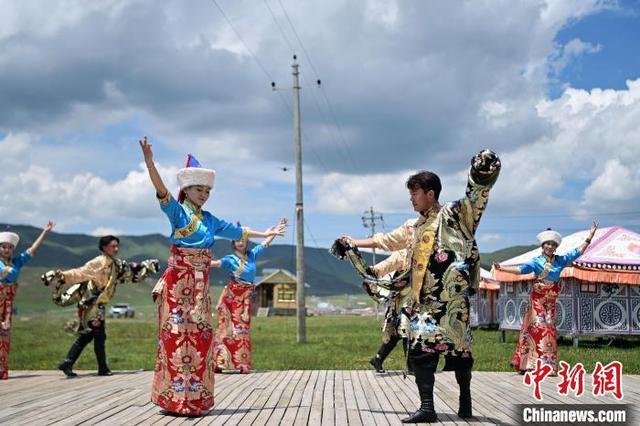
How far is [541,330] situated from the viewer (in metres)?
9.17

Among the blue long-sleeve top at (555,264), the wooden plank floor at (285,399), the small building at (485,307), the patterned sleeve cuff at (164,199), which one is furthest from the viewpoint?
the small building at (485,307)

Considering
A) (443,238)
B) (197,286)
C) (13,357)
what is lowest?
(13,357)

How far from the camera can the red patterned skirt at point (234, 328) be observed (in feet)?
30.9

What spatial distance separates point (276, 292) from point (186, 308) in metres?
58.1

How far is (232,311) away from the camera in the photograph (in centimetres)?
962

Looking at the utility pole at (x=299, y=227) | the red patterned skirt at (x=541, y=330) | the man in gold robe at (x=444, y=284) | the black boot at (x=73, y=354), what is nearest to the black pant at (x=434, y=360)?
the man in gold robe at (x=444, y=284)

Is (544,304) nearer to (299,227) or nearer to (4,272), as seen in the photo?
(4,272)

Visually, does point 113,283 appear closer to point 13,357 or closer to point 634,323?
point 13,357

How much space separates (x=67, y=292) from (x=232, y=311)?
7.29 ft

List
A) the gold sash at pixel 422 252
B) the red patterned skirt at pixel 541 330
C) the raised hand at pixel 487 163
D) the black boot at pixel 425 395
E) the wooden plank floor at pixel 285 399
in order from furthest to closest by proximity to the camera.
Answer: the red patterned skirt at pixel 541 330
the wooden plank floor at pixel 285 399
the gold sash at pixel 422 252
the black boot at pixel 425 395
the raised hand at pixel 487 163

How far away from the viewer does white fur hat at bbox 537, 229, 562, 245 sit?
9.14 metres

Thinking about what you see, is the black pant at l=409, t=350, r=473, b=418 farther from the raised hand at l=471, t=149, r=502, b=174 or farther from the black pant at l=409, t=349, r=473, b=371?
the raised hand at l=471, t=149, r=502, b=174

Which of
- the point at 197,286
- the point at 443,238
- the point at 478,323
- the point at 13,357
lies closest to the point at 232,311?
the point at 197,286

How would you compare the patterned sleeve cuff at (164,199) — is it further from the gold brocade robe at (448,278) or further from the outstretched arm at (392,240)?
the gold brocade robe at (448,278)
